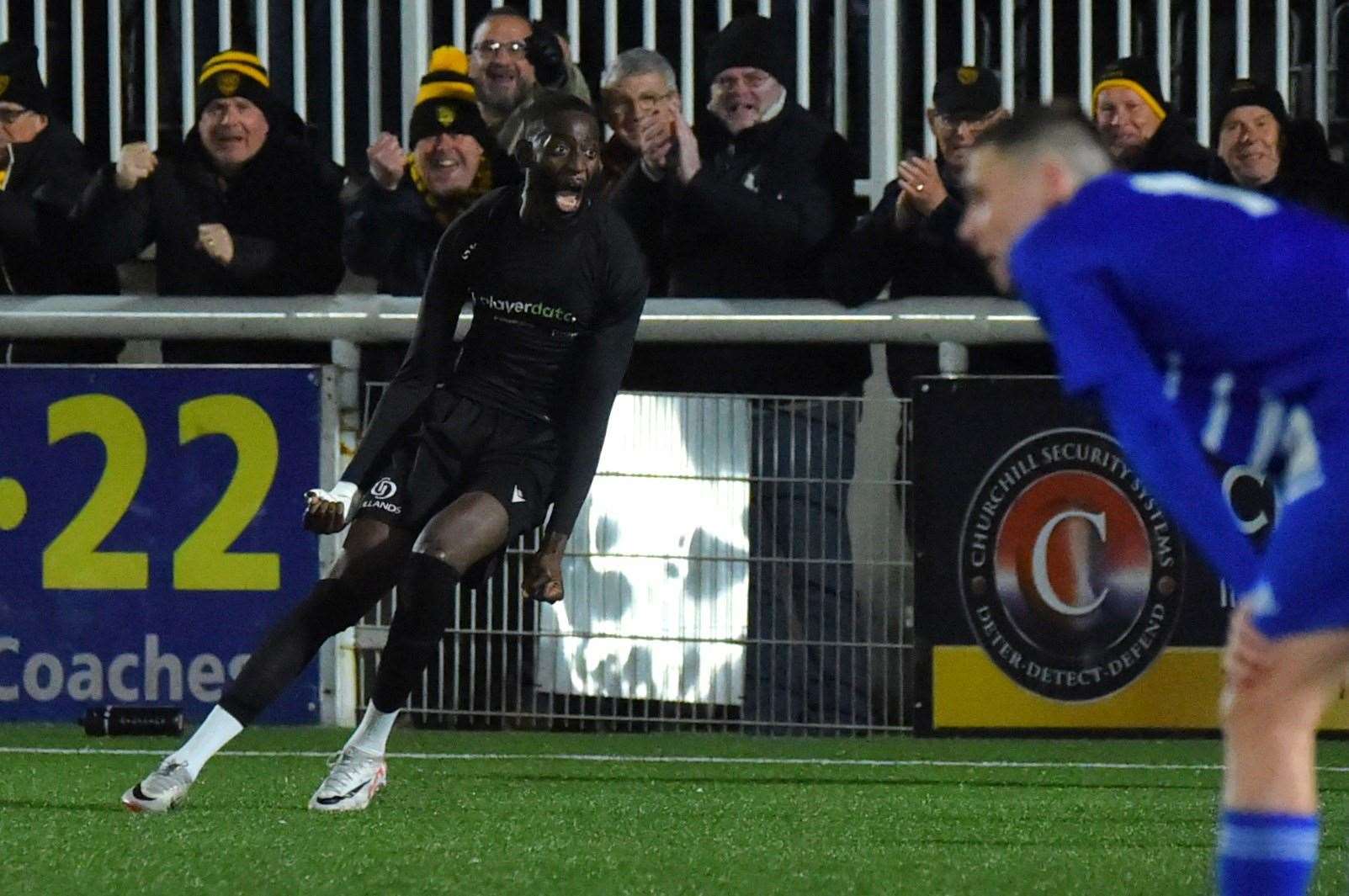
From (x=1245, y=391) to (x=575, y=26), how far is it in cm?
792

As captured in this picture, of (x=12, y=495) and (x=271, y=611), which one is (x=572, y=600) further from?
(x=12, y=495)

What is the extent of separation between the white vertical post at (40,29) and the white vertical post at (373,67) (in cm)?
148

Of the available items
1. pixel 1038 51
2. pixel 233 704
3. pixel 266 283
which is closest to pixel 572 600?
pixel 266 283

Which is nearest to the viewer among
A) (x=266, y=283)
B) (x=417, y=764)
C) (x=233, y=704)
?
(x=233, y=704)

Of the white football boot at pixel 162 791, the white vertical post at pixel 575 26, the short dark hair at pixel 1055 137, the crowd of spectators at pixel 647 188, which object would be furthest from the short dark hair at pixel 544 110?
the white vertical post at pixel 575 26

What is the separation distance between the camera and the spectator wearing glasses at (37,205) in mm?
9992

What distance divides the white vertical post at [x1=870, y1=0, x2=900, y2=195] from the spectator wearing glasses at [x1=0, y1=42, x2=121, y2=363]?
3.38 meters

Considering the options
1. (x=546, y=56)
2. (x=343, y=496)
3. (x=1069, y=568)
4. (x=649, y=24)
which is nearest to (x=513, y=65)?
(x=546, y=56)

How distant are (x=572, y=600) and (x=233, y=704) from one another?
96.2 inches

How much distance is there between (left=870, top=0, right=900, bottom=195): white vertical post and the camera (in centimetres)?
1145

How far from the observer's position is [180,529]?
31.1 ft

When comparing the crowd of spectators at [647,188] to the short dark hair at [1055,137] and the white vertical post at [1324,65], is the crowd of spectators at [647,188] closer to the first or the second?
Answer: the white vertical post at [1324,65]

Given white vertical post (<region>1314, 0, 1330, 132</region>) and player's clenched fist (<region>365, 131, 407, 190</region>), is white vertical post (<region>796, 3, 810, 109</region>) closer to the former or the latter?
white vertical post (<region>1314, 0, 1330, 132</region>)

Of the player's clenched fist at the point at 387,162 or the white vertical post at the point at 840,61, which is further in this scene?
the white vertical post at the point at 840,61
